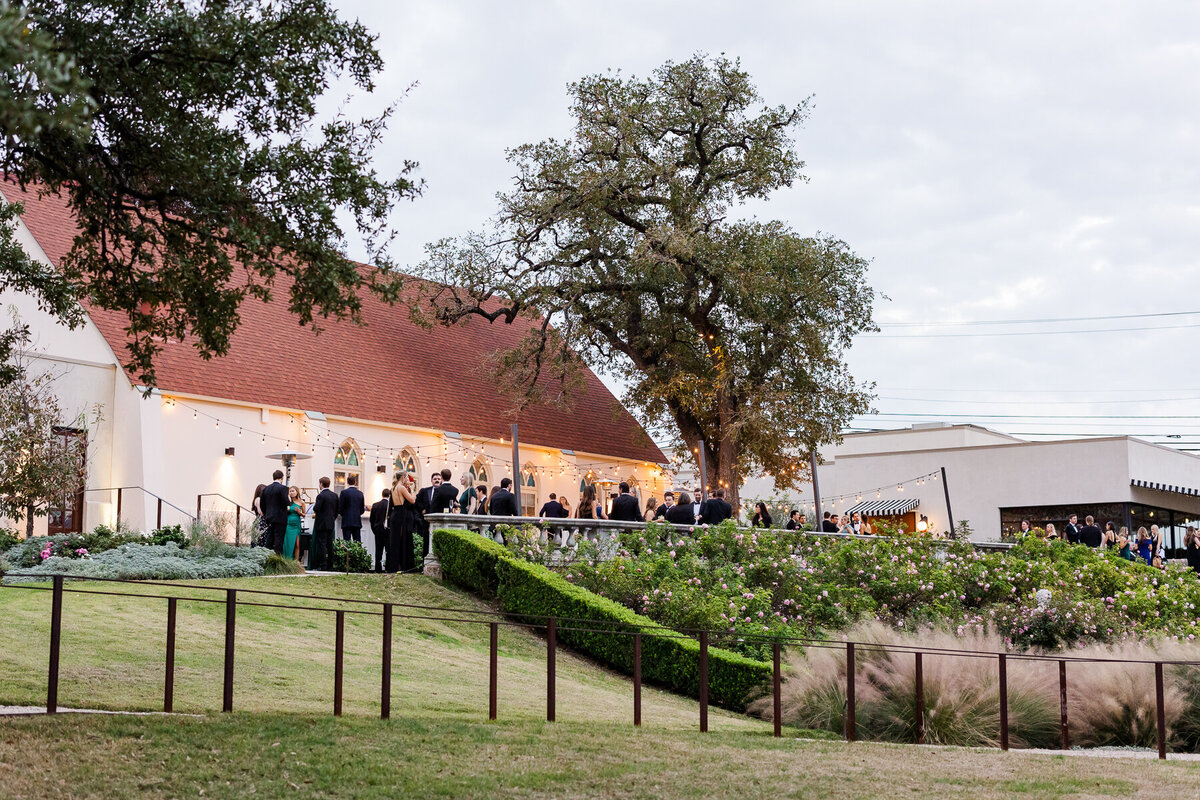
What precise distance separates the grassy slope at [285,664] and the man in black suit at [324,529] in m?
3.39

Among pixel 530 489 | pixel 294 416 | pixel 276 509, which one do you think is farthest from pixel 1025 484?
pixel 276 509

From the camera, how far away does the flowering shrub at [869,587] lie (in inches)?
763

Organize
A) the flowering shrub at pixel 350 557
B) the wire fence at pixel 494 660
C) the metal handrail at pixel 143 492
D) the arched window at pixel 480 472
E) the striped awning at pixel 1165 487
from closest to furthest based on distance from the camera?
the wire fence at pixel 494 660 → the flowering shrub at pixel 350 557 → the metal handrail at pixel 143 492 → the arched window at pixel 480 472 → the striped awning at pixel 1165 487

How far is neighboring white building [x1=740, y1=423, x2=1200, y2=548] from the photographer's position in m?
42.9

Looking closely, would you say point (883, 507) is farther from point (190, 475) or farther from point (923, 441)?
point (190, 475)

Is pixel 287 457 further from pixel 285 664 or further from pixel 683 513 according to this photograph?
pixel 285 664

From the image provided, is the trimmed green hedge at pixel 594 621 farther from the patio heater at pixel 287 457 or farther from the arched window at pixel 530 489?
the arched window at pixel 530 489

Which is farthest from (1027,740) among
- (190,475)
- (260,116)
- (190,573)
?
(190,475)

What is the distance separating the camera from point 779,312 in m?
32.8

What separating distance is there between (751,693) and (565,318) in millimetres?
19519

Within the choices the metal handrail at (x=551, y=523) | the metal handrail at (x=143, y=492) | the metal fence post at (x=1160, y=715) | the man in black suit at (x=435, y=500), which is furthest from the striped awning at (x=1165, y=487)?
the metal handrail at (x=143, y=492)

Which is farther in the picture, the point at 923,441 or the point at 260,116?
the point at 923,441

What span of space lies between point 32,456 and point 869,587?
1452cm

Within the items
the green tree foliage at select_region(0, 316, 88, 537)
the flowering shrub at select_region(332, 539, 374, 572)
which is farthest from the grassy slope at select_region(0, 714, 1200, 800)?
the flowering shrub at select_region(332, 539, 374, 572)
